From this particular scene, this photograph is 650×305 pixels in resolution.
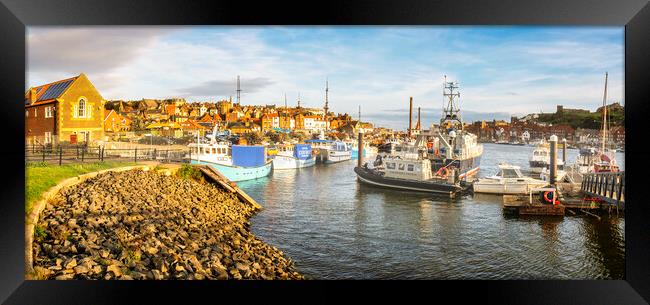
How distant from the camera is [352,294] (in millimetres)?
4609

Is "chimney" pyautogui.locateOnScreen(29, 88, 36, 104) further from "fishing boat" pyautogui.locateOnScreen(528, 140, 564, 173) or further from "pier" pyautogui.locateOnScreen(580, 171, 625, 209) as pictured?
"pier" pyautogui.locateOnScreen(580, 171, 625, 209)

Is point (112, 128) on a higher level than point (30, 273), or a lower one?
higher

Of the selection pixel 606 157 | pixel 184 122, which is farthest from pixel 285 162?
pixel 606 157

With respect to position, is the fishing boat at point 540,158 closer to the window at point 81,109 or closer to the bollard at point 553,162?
the bollard at point 553,162

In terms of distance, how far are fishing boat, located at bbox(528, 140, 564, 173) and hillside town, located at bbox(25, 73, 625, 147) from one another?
54 centimetres

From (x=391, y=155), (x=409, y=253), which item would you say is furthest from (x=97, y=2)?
(x=391, y=155)

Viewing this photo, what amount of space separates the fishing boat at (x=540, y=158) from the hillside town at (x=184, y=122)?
1.77ft

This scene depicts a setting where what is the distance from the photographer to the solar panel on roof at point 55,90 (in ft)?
18.7

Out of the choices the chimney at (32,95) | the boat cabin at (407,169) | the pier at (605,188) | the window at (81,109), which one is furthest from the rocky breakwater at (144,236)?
the pier at (605,188)

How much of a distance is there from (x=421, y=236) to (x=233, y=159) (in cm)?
324

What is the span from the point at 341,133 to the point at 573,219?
4.01m

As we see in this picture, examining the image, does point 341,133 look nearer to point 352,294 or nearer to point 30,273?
point 352,294

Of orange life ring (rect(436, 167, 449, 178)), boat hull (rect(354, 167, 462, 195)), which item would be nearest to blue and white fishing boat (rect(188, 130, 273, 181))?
boat hull (rect(354, 167, 462, 195))

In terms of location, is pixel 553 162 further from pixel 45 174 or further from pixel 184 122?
pixel 45 174
